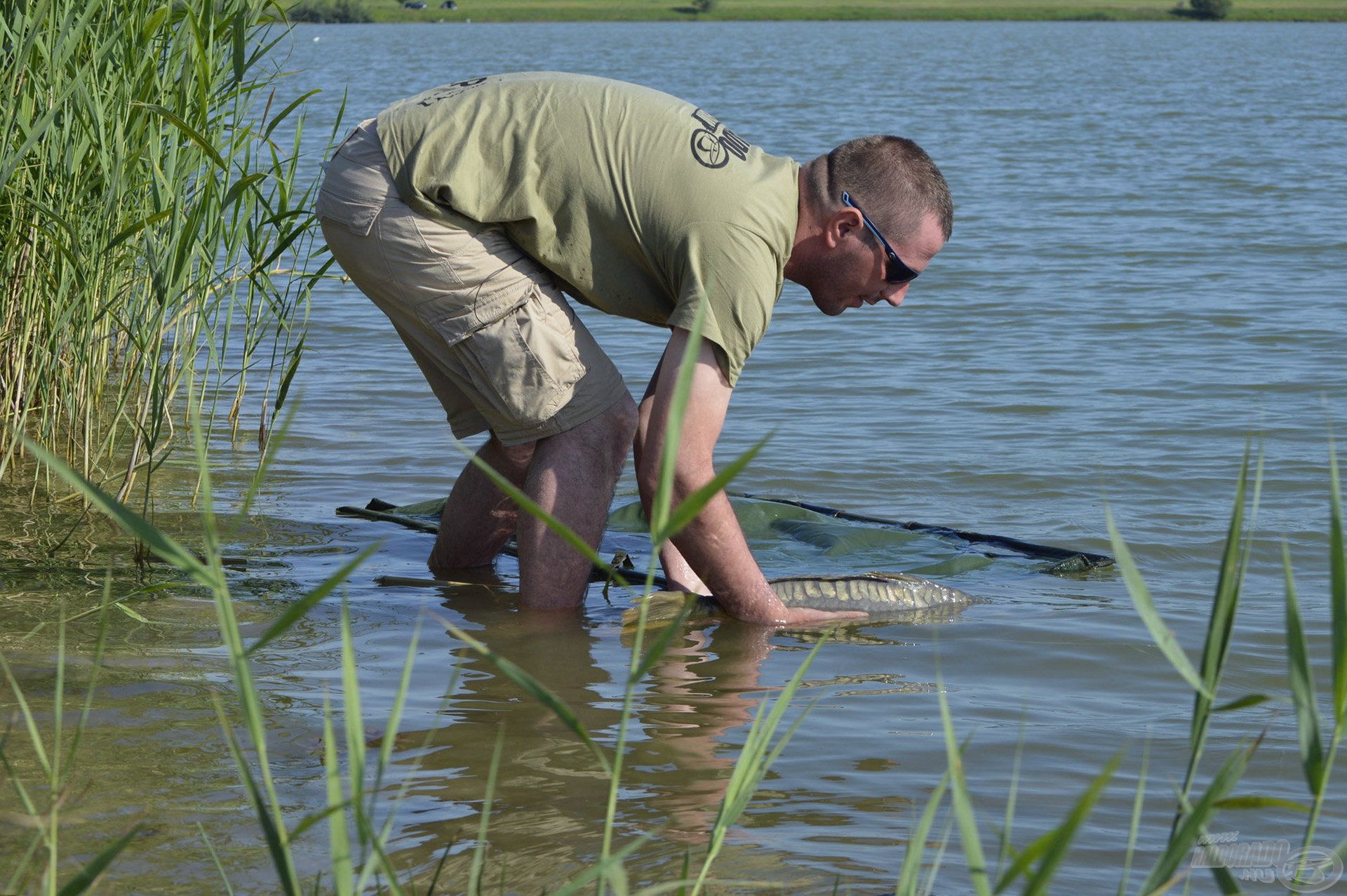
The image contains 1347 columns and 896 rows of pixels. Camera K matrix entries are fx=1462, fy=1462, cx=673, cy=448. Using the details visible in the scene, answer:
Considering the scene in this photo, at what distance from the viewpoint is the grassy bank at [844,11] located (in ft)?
194

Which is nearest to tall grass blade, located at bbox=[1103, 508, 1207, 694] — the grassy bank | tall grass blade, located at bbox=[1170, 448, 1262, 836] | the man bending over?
tall grass blade, located at bbox=[1170, 448, 1262, 836]

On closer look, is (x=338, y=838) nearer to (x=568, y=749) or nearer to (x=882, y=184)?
(x=568, y=749)

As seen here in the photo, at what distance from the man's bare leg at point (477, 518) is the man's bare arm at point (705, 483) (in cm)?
49

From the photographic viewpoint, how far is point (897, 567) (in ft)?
14.1

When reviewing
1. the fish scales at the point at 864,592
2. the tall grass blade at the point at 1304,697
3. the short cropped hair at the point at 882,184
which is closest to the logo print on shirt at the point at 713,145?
the short cropped hair at the point at 882,184

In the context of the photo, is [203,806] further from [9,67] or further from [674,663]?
[9,67]

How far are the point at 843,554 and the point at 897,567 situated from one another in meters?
0.19

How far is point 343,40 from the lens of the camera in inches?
1761

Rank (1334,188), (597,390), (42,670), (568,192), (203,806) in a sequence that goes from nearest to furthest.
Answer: (203,806) → (42,670) → (568,192) → (597,390) → (1334,188)

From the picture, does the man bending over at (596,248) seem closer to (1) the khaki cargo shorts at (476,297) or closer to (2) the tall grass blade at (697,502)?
(1) the khaki cargo shorts at (476,297)

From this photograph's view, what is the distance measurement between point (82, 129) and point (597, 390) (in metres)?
1.55

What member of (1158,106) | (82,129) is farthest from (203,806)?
(1158,106)

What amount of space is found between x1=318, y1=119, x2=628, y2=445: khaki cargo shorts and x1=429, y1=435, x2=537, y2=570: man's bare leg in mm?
381

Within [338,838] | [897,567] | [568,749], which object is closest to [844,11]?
[897,567]
